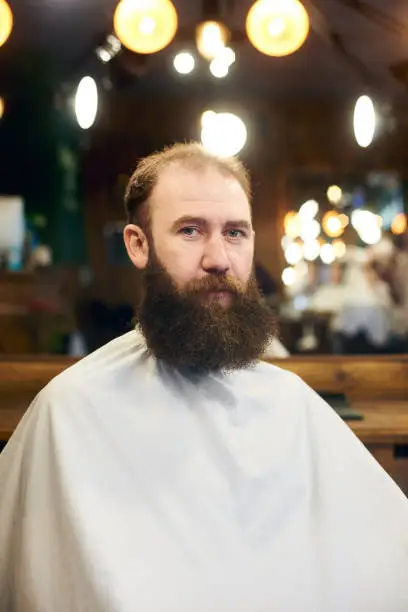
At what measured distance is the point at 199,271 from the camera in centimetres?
136

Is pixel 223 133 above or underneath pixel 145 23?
underneath

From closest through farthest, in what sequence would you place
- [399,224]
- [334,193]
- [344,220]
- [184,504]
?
[184,504] → [399,224] → [334,193] → [344,220]

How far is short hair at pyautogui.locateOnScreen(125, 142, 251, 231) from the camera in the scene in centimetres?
140

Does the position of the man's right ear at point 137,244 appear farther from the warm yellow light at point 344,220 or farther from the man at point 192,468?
the warm yellow light at point 344,220

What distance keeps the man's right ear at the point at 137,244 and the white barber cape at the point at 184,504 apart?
18cm

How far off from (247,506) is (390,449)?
767 mm

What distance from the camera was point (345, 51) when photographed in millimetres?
3086

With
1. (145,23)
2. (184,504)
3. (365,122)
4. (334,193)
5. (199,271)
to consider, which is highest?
(145,23)

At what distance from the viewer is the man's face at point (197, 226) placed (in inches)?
53.2

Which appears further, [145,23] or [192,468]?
[145,23]

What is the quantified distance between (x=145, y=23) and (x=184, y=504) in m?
1.42

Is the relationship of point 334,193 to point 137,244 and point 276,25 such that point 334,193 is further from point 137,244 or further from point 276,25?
point 137,244

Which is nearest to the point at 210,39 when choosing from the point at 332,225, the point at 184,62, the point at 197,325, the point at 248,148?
the point at 184,62

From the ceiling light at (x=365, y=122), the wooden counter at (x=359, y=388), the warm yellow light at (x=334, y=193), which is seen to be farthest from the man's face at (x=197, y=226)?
the warm yellow light at (x=334, y=193)
